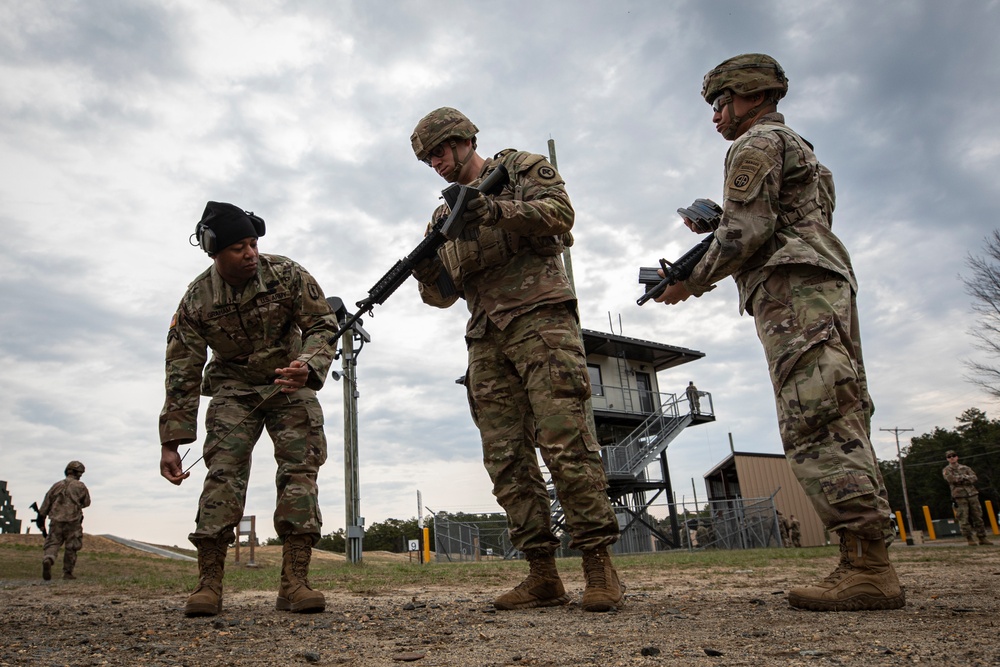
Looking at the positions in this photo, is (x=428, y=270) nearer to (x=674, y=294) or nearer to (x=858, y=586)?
(x=674, y=294)

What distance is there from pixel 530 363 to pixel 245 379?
1722 millimetres

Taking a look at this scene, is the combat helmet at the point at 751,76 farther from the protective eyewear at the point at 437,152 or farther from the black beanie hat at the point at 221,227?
the black beanie hat at the point at 221,227

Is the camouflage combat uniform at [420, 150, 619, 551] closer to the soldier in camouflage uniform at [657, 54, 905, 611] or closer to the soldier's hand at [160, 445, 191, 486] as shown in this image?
the soldier in camouflage uniform at [657, 54, 905, 611]

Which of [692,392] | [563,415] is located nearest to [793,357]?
[563,415]

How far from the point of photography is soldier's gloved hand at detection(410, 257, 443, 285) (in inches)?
157

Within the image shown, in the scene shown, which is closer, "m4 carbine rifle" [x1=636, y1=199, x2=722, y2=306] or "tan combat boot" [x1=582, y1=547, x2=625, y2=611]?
"tan combat boot" [x1=582, y1=547, x2=625, y2=611]

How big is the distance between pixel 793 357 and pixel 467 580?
12.4ft

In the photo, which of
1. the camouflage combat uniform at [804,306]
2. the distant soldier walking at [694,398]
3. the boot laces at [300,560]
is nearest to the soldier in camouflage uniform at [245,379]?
the boot laces at [300,560]

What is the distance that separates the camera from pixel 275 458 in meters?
3.73

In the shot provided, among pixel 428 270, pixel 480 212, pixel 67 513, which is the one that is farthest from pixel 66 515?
pixel 480 212

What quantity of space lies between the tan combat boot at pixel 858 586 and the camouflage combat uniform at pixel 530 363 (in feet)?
2.72

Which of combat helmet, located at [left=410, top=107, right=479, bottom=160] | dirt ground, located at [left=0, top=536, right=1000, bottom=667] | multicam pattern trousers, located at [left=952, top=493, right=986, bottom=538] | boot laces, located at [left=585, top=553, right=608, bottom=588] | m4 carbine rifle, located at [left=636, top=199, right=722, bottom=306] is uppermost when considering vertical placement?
combat helmet, located at [left=410, top=107, right=479, bottom=160]

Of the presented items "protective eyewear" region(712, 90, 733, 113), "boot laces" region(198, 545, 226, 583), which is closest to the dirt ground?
"boot laces" region(198, 545, 226, 583)

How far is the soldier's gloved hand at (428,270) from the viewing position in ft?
13.1
